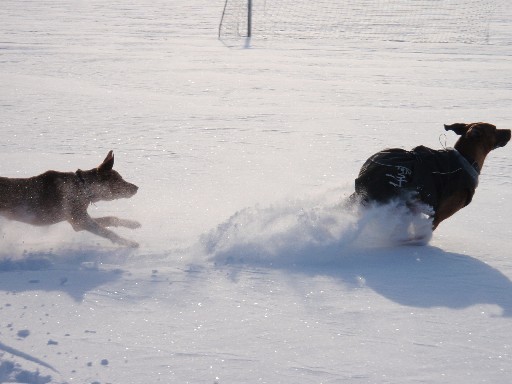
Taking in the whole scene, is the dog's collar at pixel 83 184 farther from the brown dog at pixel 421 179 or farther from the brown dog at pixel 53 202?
the brown dog at pixel 421 179

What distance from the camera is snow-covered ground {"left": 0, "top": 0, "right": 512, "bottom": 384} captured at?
12.7 ft

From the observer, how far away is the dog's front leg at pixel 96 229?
19.3 ft

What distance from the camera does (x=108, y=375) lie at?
3.61m

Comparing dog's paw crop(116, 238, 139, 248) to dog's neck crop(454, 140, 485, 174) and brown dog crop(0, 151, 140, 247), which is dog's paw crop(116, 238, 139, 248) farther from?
dog's neck crop(454, 140, 485, 174)

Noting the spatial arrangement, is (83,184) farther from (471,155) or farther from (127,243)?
(471,155)

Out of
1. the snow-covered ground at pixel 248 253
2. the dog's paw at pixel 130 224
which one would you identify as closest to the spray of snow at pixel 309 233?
the snow-covered ground at pixel 248 253

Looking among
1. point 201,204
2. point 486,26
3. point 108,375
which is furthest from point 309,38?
point 108,375

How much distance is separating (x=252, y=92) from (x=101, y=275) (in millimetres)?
8930

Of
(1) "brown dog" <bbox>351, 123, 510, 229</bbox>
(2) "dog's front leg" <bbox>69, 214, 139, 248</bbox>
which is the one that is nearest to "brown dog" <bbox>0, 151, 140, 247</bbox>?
(2) "dog's front leg" <bbox>69, 214, 139, 248</bbox>

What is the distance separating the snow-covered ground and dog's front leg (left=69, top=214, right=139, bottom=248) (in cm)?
9

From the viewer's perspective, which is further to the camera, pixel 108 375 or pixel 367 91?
pixel 367 91

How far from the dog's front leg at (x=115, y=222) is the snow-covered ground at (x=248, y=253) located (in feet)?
0.50

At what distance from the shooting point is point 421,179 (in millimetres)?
5914

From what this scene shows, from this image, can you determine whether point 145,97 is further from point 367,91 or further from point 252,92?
point 367,91
